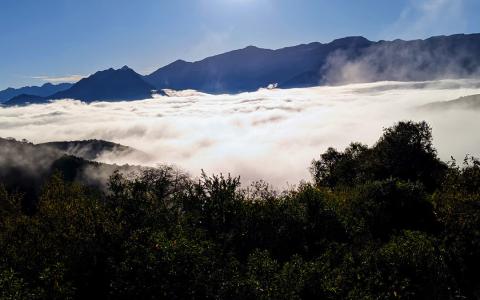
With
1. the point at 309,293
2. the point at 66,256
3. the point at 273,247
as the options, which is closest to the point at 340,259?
the point at 309,293

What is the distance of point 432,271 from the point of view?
31.1 m

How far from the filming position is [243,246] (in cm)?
5088

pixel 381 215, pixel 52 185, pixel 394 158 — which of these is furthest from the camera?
pixel 394 158

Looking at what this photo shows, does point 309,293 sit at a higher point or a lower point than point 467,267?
higher

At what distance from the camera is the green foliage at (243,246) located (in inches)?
1177

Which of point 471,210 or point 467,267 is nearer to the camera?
point 467,267

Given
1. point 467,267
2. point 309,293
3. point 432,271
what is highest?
point 432,271

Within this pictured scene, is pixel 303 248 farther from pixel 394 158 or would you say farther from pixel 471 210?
pixel 394 158

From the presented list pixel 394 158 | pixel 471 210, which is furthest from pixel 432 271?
pixel 394 158

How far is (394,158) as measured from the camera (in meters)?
98.1

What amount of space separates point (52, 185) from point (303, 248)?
150 ft

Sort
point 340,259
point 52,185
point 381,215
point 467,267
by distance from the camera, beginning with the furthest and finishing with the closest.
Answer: point 52,185, point 381,215, point 467,267, point 340,259

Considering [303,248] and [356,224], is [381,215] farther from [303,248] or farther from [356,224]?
[303,248]

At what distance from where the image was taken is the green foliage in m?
29.9
